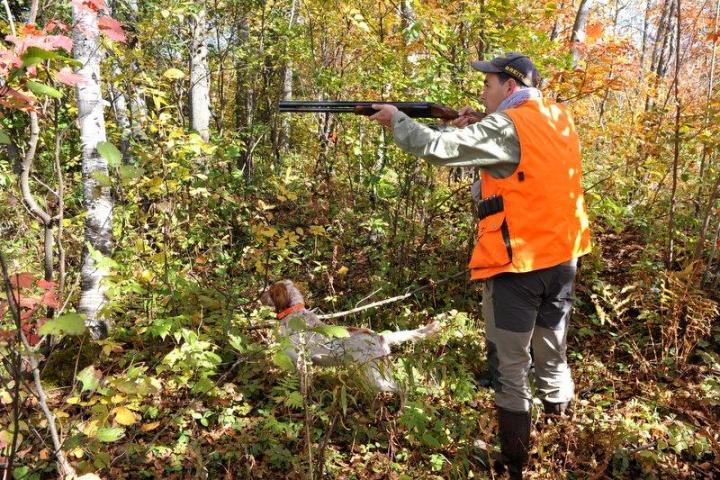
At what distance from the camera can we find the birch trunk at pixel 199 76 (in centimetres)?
687

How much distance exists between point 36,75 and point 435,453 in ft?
11.5

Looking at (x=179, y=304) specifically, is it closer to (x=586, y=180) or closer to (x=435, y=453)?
(x=435, y=453)

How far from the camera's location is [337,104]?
11.7 feet

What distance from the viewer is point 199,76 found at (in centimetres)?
725

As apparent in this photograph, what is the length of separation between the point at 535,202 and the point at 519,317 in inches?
28.1

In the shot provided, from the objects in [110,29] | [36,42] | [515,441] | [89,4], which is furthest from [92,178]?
[515,441]

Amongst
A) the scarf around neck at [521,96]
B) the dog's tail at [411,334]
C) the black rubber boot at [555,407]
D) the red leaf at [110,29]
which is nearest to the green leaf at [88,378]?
the red leaf at [110,29]

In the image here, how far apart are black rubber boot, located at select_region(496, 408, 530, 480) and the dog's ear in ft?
7.43

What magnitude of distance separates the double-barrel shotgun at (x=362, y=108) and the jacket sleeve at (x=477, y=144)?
92cm

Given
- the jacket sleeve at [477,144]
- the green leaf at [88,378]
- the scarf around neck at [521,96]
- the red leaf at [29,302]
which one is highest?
the scarf around neck at [521,96]

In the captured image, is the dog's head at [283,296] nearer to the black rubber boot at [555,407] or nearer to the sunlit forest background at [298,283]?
the sunlit forest background at [298,283]

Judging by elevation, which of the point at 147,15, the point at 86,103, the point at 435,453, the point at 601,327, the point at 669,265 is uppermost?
the point at 147,15

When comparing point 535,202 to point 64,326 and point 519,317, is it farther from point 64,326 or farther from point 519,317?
point 64,326

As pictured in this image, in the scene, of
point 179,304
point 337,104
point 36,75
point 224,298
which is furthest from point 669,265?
point 36,75
